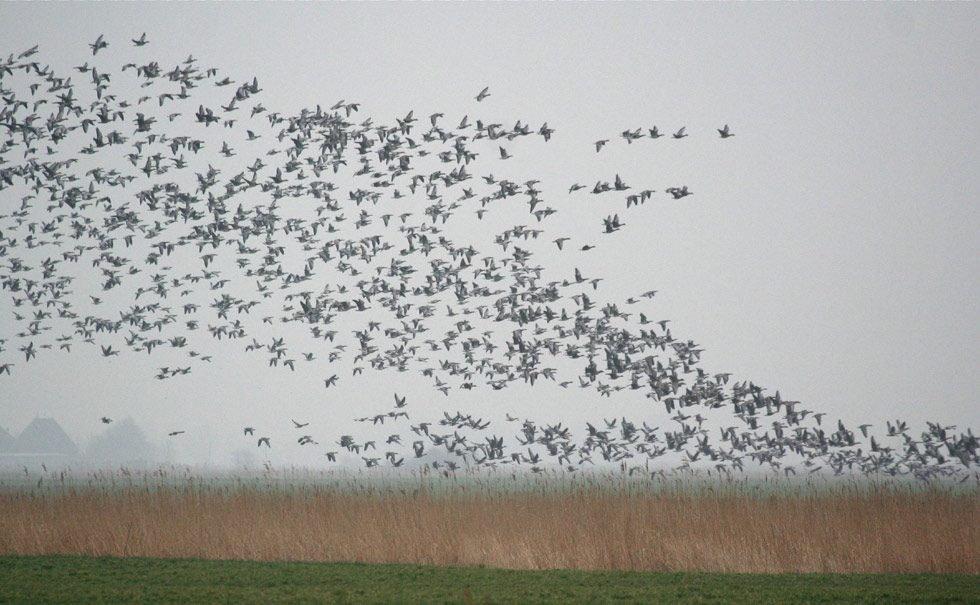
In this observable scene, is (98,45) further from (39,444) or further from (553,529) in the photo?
(39,444)

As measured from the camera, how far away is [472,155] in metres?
23.2

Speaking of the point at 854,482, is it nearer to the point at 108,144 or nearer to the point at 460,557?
the point at 460,557

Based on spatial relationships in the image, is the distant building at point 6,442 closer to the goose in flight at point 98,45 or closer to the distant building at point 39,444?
the distant building at point 39,444

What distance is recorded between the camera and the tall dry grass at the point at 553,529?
52.2 ft

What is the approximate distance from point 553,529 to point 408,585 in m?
4.97

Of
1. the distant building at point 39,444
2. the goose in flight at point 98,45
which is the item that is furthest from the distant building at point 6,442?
the goose in flight at point 98,45

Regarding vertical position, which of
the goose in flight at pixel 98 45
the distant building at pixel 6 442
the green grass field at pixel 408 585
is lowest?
the green grass field at pixel 408 585

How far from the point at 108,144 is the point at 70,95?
1.43 metres

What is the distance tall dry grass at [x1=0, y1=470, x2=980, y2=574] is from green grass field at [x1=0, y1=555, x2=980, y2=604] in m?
1.53

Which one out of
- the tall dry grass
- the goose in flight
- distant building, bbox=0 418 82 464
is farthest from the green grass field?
distant building, bbox=0 418 82 464

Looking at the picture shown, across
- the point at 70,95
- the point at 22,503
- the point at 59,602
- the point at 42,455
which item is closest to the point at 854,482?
the point at 59,602

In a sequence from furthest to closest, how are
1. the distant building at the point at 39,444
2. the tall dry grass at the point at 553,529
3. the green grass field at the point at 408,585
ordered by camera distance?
the distant building at the point at 39,444 → the tall dry grass at the point at 553,529 → the green grass field at the point at 408,585

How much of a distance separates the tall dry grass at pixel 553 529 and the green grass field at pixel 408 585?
1528 millimetres

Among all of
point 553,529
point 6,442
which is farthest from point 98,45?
point 6,442
